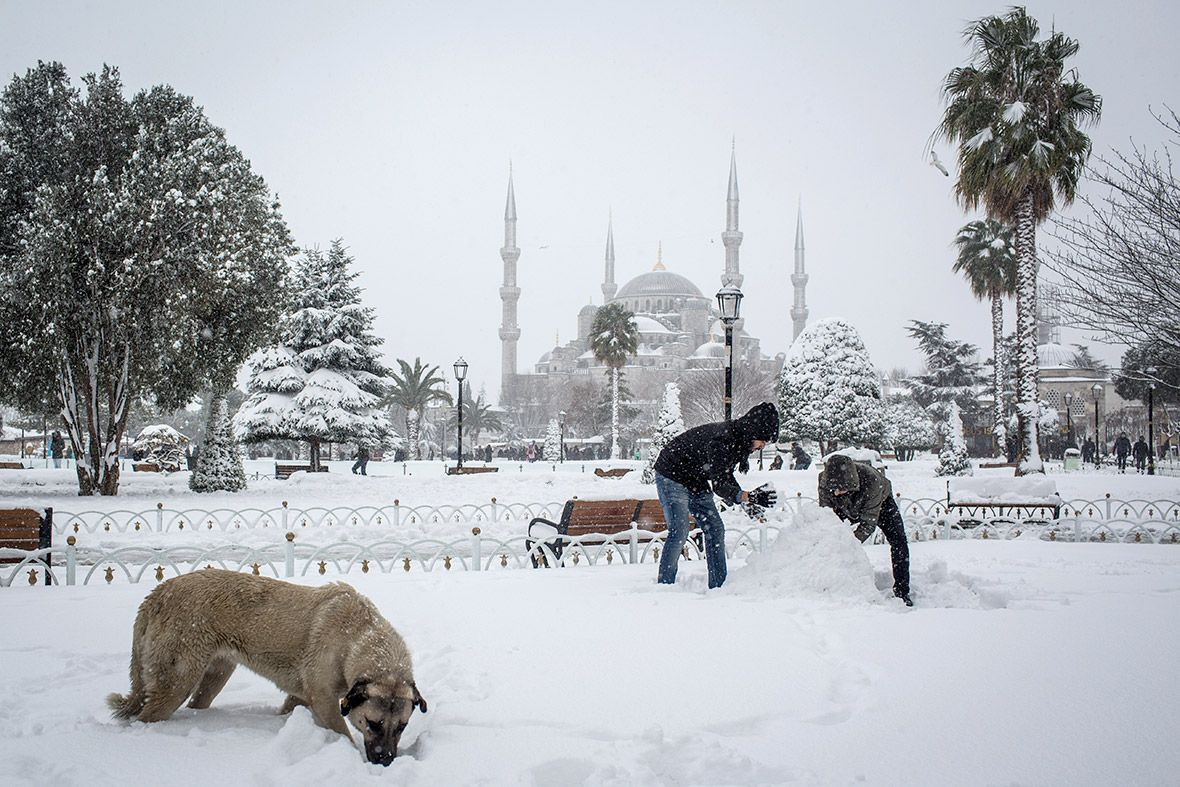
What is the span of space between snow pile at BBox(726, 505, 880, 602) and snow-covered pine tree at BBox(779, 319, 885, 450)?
23.0 meters

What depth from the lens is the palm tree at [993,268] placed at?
26.0 m

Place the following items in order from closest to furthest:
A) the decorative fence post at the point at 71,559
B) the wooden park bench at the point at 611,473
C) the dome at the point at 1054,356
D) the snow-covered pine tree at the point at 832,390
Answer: the decorative fence post at the point at 71,559 → the wooden park bench at the point at 611,473 → the snow-covered pine tree at the point at 832,390 → the dome at the point at 1054,356

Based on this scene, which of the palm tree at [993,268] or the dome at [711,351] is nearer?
the palm tree at [993,268]

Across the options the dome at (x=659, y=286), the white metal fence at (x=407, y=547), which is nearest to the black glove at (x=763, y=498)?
the white metal fence at (x=407, y=547)

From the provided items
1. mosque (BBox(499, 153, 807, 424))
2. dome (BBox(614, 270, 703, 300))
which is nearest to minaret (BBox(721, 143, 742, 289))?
mosque (BBox(499, 153, 807, 424))

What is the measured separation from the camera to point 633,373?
8462 centimetres

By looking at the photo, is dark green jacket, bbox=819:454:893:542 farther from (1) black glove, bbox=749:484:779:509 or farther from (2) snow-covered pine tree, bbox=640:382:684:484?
(2) snow-covered pine tree, bbox=640:382:684:484

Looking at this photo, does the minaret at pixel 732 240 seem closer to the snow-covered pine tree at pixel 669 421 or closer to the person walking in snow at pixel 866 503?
the snow-covered pine tree at pixel 669 421

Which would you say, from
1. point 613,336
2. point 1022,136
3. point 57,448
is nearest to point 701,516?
point 1022,136

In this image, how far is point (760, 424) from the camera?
17.4 feet

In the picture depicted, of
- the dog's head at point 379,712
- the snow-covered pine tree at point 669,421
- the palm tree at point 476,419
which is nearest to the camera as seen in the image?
the dog's head at point 379,712

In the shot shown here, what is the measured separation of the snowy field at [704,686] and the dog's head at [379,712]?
6 cm

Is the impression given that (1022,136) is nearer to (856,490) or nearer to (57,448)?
(856,490)

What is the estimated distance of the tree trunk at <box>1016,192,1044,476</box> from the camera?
1614 cm
